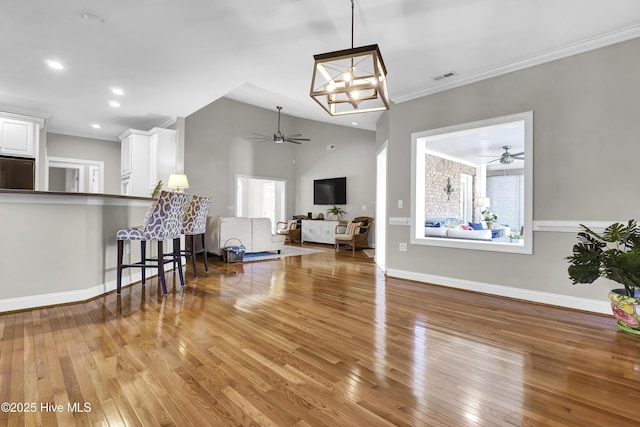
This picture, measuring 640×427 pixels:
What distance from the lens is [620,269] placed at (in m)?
2.34

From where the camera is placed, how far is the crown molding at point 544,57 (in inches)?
112

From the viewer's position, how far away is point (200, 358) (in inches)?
76.2

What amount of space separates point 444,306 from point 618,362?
1.32 metres

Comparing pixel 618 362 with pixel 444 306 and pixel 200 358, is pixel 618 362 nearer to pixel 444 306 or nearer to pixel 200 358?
pixel 444 306

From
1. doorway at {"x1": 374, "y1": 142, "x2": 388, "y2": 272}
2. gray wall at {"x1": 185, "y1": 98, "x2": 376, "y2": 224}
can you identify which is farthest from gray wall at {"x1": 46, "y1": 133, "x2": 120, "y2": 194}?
doorway at {"x1": 374, "y1": 142, "x2": 388, "y2": 272}

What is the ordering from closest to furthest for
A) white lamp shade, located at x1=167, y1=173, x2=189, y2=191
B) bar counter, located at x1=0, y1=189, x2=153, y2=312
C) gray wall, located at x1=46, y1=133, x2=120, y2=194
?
1. bar counter, located at x1=0, y1=189, x2=153, y2=312
2. white lamp shade, located at x1=167, y1=173, x2=189, y2=191
3. gray wall, located at x1=46, y1=133, x2=120, y2=194

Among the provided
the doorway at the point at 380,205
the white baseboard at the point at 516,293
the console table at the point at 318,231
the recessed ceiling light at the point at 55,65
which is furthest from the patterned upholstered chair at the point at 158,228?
the console table at the point at 318,231

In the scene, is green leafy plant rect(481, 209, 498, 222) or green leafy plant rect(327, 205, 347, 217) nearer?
green leafy plant rect(327, 205, 347, 217)

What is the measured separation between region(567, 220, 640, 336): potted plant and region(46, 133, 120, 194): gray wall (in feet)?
26.5

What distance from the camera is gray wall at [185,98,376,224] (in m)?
8.02

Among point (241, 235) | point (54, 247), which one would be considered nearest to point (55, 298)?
point (54, 247)

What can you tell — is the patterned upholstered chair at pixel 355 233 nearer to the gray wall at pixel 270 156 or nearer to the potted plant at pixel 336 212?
the gray wall at pixel 270 156

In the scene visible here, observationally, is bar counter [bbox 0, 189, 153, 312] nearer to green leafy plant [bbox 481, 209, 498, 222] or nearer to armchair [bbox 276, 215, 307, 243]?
armchair [bbox 276, 215, 307, 243]

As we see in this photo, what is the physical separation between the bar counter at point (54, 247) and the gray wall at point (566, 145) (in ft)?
13.3
